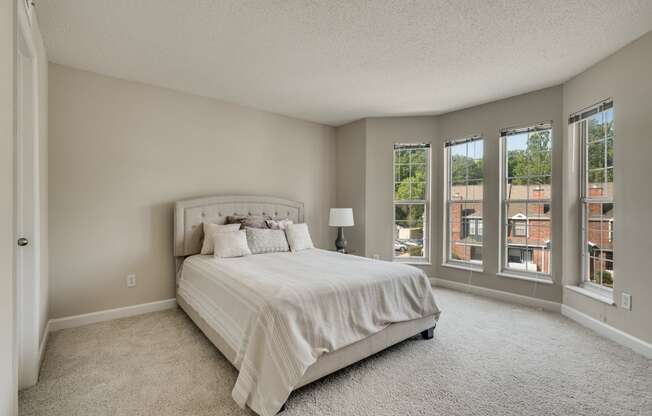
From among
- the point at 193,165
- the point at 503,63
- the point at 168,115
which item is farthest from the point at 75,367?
the point at 503,63

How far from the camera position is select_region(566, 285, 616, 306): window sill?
279 cm

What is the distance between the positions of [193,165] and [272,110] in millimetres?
1382

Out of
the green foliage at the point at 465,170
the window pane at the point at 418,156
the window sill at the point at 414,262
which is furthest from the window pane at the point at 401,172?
the window sill at the point at 414,262

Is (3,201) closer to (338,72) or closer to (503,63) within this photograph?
(338,72)

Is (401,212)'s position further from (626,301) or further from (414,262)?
(626,301)

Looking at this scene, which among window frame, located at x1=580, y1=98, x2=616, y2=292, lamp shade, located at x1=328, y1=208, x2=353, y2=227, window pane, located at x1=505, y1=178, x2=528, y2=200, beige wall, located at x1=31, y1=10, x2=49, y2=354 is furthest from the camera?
lamp shade, located at x1=328, y1=208, x2=353, y2=227

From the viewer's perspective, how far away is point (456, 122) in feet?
14.3

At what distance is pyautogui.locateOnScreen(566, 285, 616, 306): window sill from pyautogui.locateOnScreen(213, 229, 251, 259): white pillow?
11.5 feet

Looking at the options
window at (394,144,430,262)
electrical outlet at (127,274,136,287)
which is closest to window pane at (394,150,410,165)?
window at (394,144,430,262)

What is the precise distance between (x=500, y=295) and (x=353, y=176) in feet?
8.63

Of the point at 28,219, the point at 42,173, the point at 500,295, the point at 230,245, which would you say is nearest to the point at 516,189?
the point at 500,295

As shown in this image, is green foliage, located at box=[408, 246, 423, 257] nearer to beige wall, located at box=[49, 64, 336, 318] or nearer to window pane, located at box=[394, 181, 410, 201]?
window pane, located at box=[394, 181, 410, 201]

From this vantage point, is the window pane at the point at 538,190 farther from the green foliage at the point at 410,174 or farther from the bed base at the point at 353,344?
the bed base at the point at 353,344

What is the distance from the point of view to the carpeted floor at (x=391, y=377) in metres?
1.82
